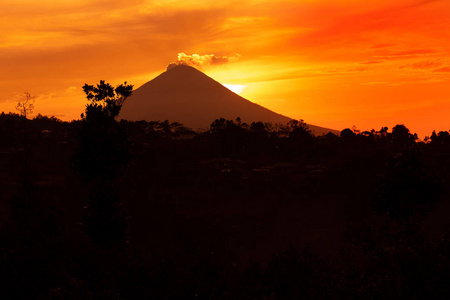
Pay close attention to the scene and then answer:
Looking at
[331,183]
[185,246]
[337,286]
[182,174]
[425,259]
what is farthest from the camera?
[182,174]

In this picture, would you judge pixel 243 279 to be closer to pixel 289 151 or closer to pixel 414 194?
pixel 414 194

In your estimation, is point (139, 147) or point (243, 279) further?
point (139, 147)

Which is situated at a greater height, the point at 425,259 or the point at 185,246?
the point at 425,259

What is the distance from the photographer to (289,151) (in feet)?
312

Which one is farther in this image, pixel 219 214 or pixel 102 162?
pixel 219 214

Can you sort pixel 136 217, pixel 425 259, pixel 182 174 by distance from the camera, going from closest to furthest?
pixel 425 259 < pixel 136 217 < pixel 182 174

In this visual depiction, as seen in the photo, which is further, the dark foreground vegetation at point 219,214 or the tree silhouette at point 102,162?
the tree silhouette at point 102,162

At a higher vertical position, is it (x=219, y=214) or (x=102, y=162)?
(x=102, y=162)

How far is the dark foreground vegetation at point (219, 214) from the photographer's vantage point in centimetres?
2167

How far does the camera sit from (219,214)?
60219 mm

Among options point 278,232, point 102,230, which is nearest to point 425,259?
point 102,230

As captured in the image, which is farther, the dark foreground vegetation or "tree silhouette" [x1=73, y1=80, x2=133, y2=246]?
"tree silhouette" [x1=73, y1=80, x2=133, y2=246]

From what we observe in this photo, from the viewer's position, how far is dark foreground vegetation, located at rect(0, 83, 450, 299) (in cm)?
2167

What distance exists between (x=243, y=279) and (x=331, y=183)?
163 ft
